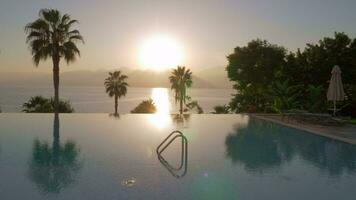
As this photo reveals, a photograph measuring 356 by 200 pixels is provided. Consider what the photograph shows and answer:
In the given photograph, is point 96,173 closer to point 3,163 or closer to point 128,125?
point 3,163

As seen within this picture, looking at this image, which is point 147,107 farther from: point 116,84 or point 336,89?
point 336,89

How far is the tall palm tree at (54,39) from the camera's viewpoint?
89.3 feet

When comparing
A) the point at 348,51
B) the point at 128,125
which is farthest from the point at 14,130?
the point at 348,51

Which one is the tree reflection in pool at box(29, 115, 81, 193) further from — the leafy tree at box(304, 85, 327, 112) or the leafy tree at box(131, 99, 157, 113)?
the leafy tree at box(131, 99, 157, 113)

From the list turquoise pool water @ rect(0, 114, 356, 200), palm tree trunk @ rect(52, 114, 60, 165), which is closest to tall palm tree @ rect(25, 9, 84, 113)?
palm tree trunk @ rect(52, 114, 60, 165)

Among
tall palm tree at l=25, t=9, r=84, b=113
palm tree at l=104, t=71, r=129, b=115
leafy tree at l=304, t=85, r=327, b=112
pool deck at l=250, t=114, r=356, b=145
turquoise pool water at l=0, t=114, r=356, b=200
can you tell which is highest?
tall palm tree at l=25, t=9, r=84, b=113

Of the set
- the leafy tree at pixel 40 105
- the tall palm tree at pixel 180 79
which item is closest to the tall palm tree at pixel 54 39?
the leafy tree at pixel 40 105

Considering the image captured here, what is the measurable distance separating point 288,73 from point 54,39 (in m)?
18.3

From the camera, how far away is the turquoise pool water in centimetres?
895

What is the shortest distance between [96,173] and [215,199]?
356 cm

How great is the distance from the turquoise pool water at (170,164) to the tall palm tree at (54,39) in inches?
278

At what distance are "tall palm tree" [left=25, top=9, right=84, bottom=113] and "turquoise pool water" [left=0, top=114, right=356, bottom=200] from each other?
23.2ft

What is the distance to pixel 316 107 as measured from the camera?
1054 inches

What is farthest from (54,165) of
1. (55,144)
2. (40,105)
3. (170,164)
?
(40,105)
